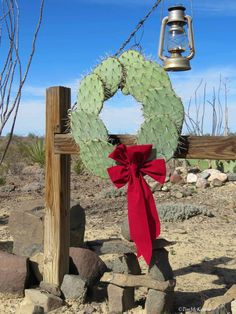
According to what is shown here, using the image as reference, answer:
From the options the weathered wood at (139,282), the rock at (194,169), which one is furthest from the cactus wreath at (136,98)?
the rock at (194,169)

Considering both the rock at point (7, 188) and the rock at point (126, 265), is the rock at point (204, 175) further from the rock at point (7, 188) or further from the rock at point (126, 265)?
the rock at point (126, 265)

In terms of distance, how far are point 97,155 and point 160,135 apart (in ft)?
1.70

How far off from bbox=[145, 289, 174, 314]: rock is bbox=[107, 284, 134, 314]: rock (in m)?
0.20

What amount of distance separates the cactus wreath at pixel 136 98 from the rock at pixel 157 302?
955mm

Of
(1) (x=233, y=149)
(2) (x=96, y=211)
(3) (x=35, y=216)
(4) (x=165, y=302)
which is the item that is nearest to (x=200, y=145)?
(1) (x=233, y=149)

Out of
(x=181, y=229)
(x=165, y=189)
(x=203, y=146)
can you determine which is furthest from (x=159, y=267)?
(x=165, y=189)

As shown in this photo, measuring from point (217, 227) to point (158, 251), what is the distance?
3567 millimetres

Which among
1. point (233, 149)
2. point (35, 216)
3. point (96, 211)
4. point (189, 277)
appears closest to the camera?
point (233, 149)

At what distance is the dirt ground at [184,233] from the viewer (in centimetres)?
424

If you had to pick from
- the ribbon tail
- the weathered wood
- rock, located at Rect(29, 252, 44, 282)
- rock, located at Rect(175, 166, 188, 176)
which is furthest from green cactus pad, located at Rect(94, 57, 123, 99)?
rock, located at Rect(175, 166, 188, 176)

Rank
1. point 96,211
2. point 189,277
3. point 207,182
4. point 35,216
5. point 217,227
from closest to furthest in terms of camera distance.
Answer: point 189,277 < point 35,216 < point 217,227 < point 96,211 < point 207,182

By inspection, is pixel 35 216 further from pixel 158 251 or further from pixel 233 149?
pixel 233 149

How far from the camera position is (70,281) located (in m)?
4.10

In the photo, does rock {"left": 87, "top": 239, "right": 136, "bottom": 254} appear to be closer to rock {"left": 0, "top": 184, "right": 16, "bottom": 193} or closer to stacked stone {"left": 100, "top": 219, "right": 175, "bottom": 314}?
stacked stone {"left": 100, "top": 219, "right": 175, "bottom": 314}
